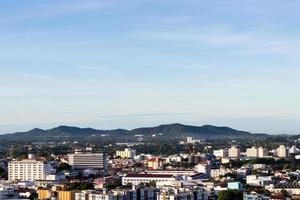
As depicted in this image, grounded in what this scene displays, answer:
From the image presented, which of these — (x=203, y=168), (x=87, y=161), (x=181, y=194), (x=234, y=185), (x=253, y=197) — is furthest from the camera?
(x=87, y=161)

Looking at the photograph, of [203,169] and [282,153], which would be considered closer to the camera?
[203,169]

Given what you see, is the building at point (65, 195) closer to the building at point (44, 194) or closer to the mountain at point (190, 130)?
the building at point (44, 194)

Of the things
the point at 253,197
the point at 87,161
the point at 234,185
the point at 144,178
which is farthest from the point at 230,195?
the point at 87,161

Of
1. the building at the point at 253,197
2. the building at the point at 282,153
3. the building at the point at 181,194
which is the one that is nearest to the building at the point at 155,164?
the building at the point at 282,153

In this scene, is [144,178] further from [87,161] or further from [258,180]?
[87,161]

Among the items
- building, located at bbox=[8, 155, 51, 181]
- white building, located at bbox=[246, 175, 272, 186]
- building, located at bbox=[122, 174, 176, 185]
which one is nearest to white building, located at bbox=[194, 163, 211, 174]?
white building, located at bbox=[246, 175, 272, 186]

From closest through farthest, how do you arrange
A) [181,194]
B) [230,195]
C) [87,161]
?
[181,194] → [230,195] → [87,161]

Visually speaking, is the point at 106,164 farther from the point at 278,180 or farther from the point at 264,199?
the point at 264,199

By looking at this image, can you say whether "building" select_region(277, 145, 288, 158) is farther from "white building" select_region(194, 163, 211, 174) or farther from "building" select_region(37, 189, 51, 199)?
"building" select_region(37, 189, 51, 199)

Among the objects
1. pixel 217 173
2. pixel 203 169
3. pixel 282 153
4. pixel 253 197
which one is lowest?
pixel 253 197
